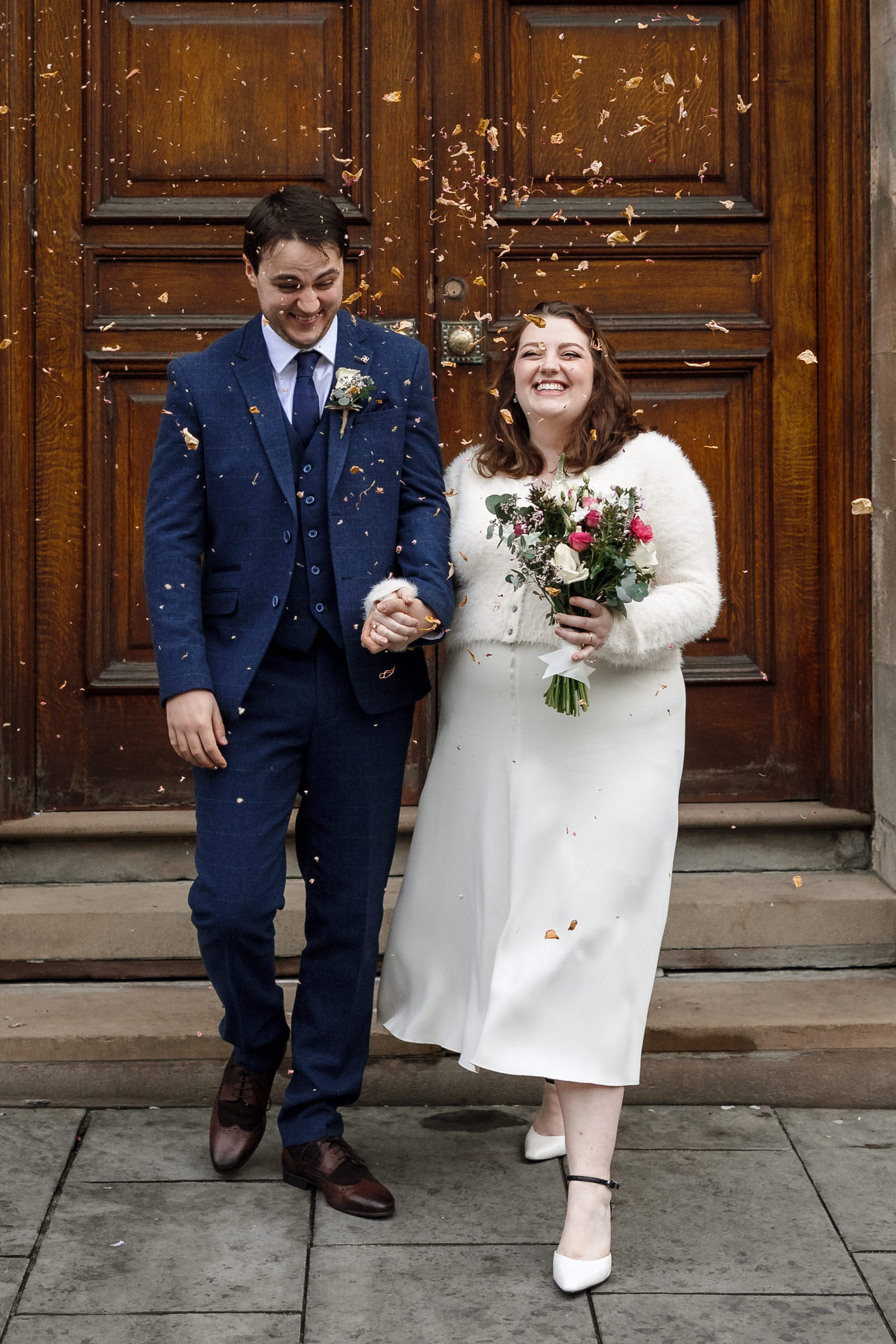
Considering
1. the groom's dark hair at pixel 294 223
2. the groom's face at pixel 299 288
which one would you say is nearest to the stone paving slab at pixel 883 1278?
the groom's face at pixel 299 288

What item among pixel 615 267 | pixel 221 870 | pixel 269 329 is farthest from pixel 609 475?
pixel 615 267

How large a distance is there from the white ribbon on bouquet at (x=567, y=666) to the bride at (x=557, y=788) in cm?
2

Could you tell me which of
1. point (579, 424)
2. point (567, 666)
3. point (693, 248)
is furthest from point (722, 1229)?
point (693, 248)

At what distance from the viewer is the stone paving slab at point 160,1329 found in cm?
254

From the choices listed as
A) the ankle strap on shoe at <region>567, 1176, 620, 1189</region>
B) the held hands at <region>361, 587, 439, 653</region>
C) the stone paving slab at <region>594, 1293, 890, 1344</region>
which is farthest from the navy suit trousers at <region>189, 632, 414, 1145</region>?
the stone paving slab at <region>594, 1293, 890, 1344</region>

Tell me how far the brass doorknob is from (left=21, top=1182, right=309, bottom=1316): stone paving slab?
7.60 feet

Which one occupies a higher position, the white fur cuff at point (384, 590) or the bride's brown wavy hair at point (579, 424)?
the bride's brown wavy hair at point (579, 424)

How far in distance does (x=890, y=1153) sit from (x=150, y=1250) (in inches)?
64.6

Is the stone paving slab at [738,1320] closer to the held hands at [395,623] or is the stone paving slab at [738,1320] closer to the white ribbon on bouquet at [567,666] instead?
the white ribbon on bouquet at [567,666]

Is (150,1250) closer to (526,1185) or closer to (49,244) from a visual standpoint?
(526,1185)

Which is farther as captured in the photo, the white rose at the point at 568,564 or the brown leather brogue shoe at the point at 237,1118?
the brown leather brogue shoe at the point at 237,1118

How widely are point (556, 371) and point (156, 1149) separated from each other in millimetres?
1941

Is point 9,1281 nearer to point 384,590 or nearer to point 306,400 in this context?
point 384,590

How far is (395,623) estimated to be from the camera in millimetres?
2809
